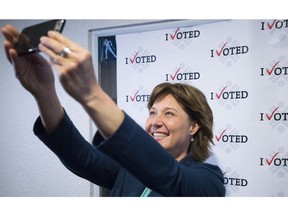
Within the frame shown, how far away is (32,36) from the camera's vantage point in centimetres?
49

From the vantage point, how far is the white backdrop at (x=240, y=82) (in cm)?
97

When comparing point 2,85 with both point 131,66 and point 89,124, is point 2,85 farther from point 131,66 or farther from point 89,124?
point 131,66

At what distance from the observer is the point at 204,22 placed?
103 cm

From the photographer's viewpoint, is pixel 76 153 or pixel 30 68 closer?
pixel 30 68

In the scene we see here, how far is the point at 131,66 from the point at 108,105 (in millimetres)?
813

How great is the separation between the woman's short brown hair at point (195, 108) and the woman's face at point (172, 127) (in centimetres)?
2

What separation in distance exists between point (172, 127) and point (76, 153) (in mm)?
286

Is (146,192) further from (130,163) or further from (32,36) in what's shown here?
(32,36)

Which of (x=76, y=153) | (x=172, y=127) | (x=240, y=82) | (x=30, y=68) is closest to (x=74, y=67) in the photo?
(x=30, y=68)

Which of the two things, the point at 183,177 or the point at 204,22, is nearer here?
the point at 183,177

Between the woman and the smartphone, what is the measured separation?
0.05 ft

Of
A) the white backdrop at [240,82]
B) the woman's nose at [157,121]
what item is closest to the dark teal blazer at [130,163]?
the woman's nose at [157,121]
